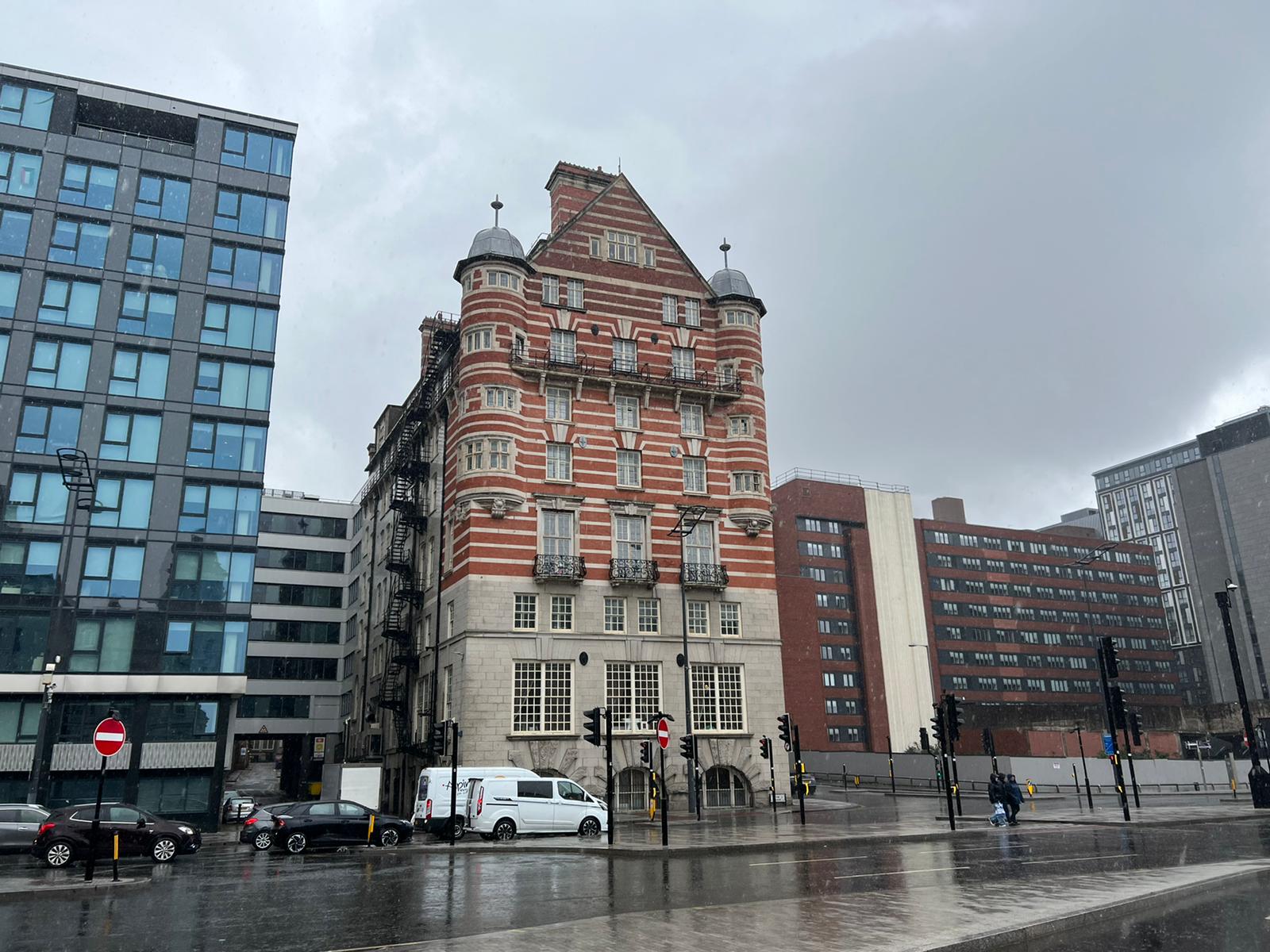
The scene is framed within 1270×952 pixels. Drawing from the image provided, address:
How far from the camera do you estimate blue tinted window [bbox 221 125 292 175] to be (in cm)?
4622

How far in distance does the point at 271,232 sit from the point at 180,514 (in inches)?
586

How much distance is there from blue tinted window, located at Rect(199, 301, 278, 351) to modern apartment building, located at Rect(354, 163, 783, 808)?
8.74 meters

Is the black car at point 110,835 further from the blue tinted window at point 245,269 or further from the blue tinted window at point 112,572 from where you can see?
the blue tinted window at point 245,269

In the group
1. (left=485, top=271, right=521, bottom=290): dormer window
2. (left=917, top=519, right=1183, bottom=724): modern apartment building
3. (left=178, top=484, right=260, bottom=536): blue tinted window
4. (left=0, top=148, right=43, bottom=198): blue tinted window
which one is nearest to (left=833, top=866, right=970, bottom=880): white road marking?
(left=178, top=484, right=260, bottom=536): blue tinted window

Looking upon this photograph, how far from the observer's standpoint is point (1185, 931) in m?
12.0

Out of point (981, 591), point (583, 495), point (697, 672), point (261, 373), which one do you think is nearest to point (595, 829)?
point (697, 672)

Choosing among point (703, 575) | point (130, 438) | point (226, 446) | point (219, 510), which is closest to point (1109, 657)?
point (703, 575)

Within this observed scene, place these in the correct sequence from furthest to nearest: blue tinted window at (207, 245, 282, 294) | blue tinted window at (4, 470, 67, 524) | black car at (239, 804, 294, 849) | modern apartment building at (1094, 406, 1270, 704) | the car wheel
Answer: modern apartment building at (1094, 406, 1270, 704)
blue tinted window at (207, 245, 282, 294)
blue tinted window at (4, 470, 67, 524)
black car at (239, 804, 294, 849)
the car wheel

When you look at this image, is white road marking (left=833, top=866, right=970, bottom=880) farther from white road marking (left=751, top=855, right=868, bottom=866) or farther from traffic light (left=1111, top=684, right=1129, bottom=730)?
traffic light (left=1111, top=684, right=1129, bottom=730)

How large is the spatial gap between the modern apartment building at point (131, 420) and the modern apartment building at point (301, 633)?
2937 cm

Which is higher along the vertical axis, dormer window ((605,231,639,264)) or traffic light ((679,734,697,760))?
dormer window ((605,231,639,264))

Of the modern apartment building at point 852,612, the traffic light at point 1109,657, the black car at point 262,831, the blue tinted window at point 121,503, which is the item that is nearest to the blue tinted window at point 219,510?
the blue tinted window at point 121,503

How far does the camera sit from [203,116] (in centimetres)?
4606

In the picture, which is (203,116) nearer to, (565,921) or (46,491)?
(46,491)
